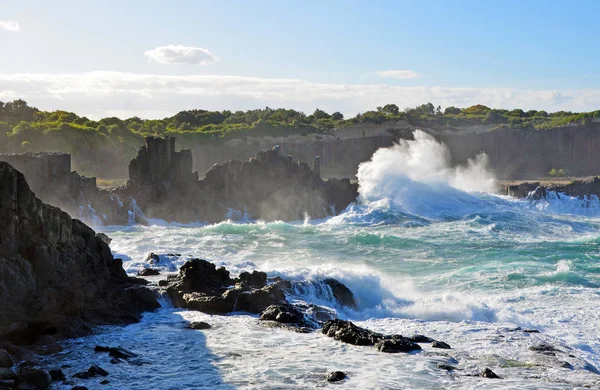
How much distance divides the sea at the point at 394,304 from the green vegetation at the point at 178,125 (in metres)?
27.8

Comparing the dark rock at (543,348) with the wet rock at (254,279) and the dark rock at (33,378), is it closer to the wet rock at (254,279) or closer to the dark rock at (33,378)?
the wet rock at (254,279)

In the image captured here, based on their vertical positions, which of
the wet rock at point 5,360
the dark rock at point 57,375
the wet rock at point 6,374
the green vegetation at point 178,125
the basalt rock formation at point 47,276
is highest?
the green vegetation at point 178,125

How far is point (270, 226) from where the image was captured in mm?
43781

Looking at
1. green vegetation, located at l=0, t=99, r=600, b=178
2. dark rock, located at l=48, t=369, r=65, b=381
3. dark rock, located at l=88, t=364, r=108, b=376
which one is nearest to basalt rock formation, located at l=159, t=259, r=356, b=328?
dark rock, located at l=88, t=364, r=108, b=376

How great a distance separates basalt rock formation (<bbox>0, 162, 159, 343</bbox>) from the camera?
17.1 m

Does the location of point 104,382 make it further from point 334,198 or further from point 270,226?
point 334,198

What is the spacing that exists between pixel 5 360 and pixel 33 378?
103 centimetres

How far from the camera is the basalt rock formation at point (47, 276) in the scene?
56.0 feet

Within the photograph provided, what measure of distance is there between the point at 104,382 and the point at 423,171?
4867 centimetres

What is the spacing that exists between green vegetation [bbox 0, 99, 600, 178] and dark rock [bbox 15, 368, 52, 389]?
55.7m

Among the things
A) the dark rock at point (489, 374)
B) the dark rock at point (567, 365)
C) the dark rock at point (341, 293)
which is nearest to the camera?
the dark rock at point (489, 374)

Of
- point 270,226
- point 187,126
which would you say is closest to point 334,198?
point 270,226

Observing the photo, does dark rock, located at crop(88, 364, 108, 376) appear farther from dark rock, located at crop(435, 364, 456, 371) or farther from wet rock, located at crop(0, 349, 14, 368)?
dark rock, located at crop(435, 364, 456, 371)

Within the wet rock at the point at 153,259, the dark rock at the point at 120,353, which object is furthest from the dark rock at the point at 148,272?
the dark rock at the point at 120,353
